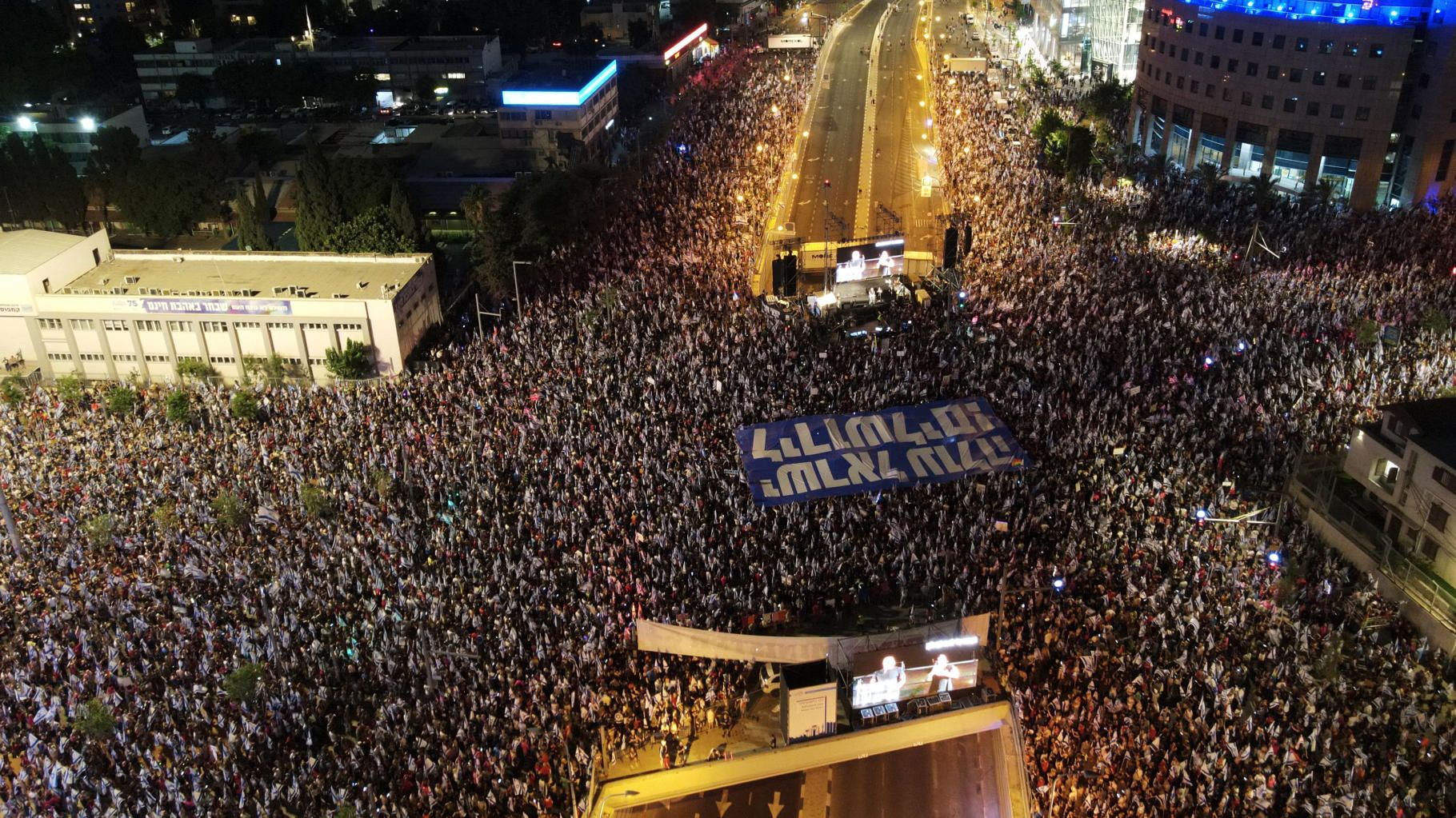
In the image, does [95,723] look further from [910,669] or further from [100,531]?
[910,669]

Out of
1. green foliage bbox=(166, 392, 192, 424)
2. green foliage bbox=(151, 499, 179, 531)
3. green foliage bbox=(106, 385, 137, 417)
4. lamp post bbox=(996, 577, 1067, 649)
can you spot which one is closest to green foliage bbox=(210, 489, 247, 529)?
green foliage bbox=(151, 499, 179, 531)

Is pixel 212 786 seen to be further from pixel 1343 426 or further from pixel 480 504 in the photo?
pixel 1343 426

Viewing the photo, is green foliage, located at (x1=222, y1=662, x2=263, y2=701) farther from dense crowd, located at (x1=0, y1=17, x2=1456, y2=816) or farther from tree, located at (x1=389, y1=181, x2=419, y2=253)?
tree, located at (x1=389, y1=181, x2=419, y2=253)

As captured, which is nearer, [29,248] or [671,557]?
[671,557]

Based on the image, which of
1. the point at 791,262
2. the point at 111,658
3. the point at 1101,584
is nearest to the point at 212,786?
the point at 111,658

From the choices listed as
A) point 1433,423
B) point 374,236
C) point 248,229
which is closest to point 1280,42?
point 1433,423

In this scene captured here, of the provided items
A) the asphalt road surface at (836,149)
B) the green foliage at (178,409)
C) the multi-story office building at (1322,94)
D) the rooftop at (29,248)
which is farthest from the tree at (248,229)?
the multi-story office building at (1322,94)
